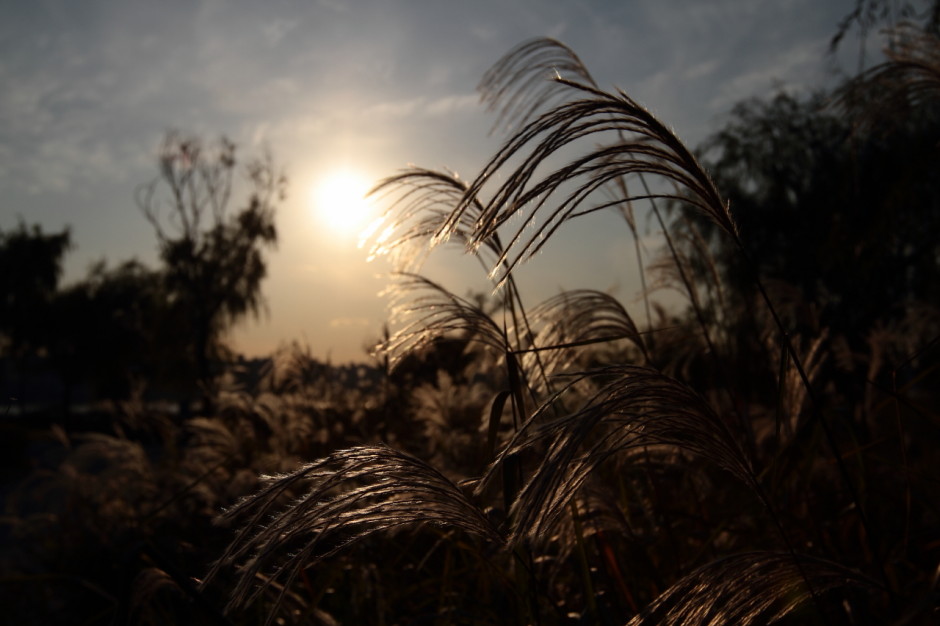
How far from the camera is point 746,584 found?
3.61 feet

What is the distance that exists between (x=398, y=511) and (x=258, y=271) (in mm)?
33970

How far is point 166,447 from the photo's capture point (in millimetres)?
6914

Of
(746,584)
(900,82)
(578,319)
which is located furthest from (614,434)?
(900,82)

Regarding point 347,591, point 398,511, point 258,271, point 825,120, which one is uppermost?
point 258,271

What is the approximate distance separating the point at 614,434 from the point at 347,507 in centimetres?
40

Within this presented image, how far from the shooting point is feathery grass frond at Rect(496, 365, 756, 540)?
0.82m

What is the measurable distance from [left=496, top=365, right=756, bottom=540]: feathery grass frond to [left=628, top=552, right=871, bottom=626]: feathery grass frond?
0.13 metres

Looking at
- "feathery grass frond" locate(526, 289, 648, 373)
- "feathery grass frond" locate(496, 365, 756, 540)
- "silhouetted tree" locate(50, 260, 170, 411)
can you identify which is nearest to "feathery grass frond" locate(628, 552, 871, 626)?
"feathery grass frond" locate(496, 365, 756, 540)

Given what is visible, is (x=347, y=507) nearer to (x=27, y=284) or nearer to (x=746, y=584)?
(x=746, y=584)

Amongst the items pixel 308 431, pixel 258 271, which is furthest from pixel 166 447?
pixel 258 271

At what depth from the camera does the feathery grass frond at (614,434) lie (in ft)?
2.70

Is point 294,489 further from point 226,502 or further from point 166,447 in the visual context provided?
point 166,447

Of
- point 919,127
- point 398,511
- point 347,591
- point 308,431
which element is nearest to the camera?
point 398,511

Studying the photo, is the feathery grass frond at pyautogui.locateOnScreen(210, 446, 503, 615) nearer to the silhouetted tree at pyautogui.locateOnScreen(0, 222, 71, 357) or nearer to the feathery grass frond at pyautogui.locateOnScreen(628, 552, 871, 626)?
the feathery grass frond at pyautogui.locateOnScreen(628, 552, 871, 626)
